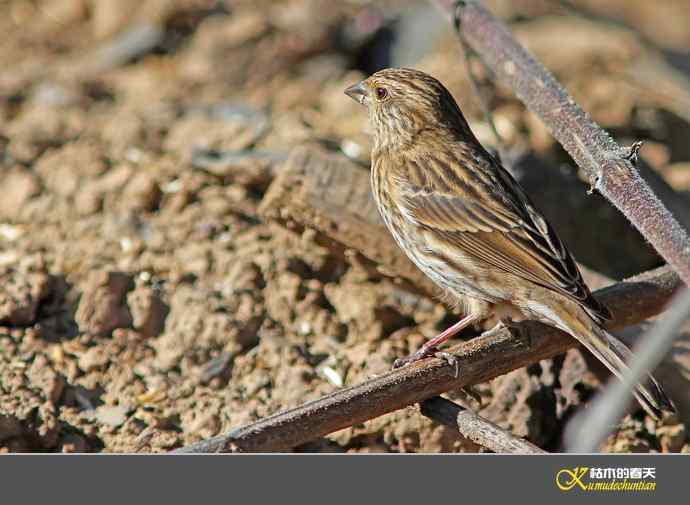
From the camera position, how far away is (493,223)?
4.61 meters

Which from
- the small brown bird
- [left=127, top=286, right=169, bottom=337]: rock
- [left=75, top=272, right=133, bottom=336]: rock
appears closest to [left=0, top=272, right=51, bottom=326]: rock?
[left=75, top=272, right=133, bottom=336]: rock

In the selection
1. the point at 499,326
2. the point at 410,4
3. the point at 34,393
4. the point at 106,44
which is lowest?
the point at 34,393

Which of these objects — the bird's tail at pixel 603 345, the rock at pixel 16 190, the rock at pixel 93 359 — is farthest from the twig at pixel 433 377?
the rock at pixel 16 190

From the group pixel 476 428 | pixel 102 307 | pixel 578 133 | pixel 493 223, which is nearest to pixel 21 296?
pixel 102 307

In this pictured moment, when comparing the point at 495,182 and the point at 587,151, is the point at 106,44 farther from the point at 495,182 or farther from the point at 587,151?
the point at 587,151

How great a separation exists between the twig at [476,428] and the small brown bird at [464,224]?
355 mm

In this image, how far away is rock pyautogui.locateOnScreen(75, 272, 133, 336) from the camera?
484cm

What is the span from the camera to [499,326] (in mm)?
4352

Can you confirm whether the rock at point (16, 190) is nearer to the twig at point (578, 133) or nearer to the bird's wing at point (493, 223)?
the bird's wing at point (493, 223)

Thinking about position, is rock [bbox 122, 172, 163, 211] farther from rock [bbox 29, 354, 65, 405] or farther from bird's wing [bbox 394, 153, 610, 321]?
bird's wing [bbox 394, 153, 610, 321]

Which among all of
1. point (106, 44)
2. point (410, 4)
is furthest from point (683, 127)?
point (106, 44)

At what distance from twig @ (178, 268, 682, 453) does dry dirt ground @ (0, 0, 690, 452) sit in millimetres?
498
